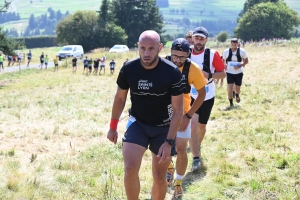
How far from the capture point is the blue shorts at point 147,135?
4270 millimetres

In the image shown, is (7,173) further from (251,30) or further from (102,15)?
(251,30)

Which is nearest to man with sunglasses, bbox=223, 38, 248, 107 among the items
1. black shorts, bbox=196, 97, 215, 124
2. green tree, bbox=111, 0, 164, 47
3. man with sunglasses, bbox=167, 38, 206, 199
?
black shorts, bbox=196, 97, 215, 124

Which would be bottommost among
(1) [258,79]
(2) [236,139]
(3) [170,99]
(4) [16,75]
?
(4) [16,75]

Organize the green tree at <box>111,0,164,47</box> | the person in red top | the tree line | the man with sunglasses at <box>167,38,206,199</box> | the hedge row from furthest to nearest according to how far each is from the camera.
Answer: the hedge row
the green tree at <box>111,0,164,47</box>
the tree line
the person in red top
the man with sunglasses at <box>167,38,206,199</box>

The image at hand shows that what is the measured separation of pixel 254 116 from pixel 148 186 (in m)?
5.67

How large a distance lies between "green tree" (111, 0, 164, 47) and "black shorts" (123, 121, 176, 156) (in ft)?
268

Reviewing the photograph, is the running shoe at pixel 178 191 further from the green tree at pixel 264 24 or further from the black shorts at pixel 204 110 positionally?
the green tree at pixel 264 24

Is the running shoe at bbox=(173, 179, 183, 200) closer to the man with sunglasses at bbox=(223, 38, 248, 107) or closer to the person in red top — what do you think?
the person in red top

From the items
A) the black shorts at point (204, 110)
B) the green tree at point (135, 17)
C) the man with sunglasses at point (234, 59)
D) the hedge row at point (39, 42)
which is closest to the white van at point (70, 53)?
the green tree at point (135, 17)

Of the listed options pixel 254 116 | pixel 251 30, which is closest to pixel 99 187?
pixel 254 116

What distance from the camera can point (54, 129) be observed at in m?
9.62

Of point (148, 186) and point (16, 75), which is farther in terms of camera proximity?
point (16, 75)

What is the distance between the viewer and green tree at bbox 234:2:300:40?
3371 inches

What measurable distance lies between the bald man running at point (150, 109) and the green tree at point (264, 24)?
85.6 metres
